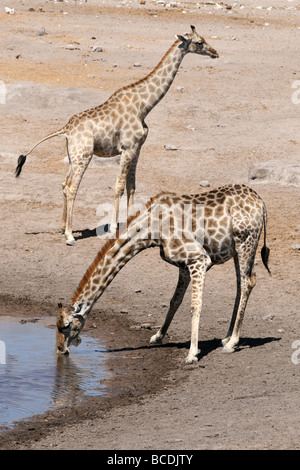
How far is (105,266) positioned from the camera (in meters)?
9.71

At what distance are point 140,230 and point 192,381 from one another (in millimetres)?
1745

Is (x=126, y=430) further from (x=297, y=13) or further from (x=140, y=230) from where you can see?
(x=297, y=13)

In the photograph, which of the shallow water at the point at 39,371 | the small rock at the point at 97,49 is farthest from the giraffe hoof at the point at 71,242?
the small rock at the point at 97,49

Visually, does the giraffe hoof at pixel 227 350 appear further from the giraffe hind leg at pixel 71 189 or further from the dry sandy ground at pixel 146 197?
the giraffe hind leg at pixel 71 189

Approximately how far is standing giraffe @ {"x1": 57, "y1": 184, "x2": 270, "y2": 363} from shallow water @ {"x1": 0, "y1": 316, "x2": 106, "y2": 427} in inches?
12.5

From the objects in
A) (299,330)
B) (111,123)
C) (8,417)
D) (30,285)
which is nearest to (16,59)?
(111,123)

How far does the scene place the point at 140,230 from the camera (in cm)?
981

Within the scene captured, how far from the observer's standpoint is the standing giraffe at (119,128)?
14.5m

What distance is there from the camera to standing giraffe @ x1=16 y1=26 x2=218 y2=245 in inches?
570

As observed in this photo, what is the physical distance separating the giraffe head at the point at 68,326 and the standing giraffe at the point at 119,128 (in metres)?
4.78

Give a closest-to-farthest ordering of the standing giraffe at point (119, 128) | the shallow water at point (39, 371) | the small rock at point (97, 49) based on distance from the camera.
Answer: the shallow water at point (39, 371)
the standing giraffe at point (119, 128)
the small rock at point (97, 49)

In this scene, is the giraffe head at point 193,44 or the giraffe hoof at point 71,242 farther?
the giraffe head at point 193,44

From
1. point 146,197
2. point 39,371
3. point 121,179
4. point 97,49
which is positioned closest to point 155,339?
point 39,371

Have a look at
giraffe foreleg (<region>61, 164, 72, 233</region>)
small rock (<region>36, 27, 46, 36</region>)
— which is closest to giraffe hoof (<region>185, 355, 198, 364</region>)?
giraffe foreleg (<region>61, 164, 72, 233</region>)
